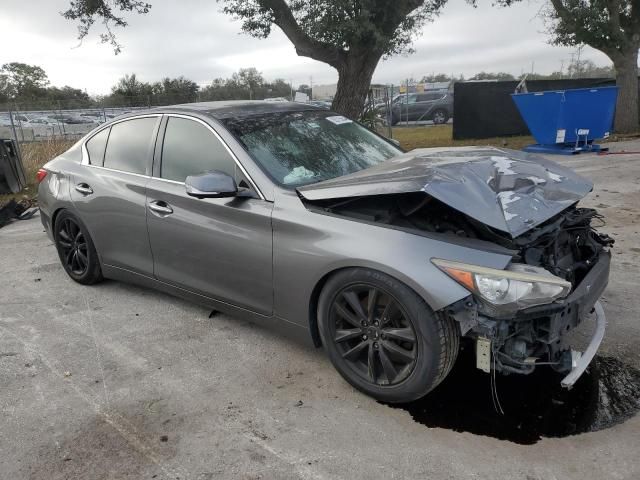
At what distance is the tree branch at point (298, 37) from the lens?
38.4 ft

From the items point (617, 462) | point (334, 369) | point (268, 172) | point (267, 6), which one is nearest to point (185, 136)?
point (268, 172)

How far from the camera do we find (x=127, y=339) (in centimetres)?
390

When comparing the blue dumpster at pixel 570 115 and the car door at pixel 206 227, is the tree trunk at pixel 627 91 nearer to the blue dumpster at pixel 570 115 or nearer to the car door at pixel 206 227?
the blue dumpster at pixel 570 115

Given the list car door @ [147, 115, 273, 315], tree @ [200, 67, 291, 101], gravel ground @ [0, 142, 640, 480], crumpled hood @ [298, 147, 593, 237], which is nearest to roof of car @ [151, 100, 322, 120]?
car door @ [147, 115, 273, 315]

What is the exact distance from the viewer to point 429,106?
24.8 m

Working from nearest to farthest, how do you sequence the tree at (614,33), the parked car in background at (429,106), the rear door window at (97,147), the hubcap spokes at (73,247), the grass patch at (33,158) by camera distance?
the rear door window at (97,147) → the hubcap spokes at (73,247) → the grass patch at (33,158) → the tree at (614,33) → the parked car in background at (429,106)

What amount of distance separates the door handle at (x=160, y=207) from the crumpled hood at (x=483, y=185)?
116 centimetres

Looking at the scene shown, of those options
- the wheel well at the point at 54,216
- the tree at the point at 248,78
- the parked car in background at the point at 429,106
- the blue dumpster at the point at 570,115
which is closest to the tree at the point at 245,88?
the tree at the point at 248,78

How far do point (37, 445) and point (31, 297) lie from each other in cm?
245

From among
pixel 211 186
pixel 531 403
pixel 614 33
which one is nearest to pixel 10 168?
pixel 211 186

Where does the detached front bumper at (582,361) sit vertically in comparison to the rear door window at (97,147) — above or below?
below

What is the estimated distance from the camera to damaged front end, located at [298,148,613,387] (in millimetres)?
2473

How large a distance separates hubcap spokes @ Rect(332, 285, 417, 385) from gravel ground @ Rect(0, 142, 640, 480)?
215 millimetres

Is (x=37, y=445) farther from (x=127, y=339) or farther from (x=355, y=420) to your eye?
(x=355, y=420)
